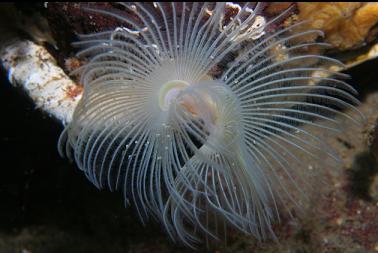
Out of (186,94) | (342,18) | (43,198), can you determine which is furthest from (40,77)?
(342,18)

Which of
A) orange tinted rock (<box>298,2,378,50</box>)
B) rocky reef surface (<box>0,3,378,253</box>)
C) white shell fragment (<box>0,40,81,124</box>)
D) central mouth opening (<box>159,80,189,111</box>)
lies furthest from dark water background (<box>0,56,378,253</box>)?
orange tinted rock (<box>298,2,378,50</box>)

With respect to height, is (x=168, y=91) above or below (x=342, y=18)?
above

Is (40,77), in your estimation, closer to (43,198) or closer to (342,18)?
(43,198)

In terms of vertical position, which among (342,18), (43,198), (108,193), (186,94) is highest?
(186,94)

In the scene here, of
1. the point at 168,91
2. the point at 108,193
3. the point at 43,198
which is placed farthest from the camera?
the point at 43,198

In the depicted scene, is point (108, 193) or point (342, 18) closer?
point (342, 18)

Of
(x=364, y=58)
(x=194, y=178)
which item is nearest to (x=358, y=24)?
(x=364, y=58)
